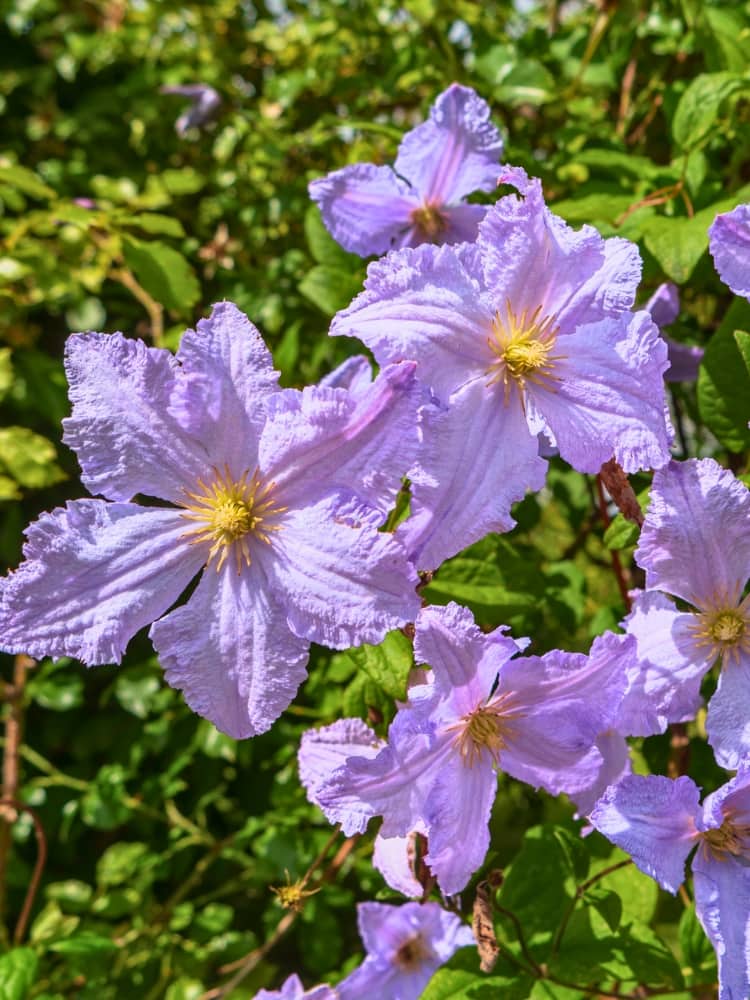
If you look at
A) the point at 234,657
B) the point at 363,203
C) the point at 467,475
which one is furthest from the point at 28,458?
the point at 467,475

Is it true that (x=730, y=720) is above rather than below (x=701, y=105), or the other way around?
below

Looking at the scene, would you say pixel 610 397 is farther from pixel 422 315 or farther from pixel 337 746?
pixel 337 746

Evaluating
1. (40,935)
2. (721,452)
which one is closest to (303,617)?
(721,452)

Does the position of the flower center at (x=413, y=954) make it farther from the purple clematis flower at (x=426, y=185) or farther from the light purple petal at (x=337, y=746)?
the purple clematis flower at (x=426, y=185)

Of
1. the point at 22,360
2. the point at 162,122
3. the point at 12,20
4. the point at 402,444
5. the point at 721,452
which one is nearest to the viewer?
the point at 402,444

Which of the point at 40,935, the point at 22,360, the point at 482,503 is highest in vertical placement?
the point at 482,503

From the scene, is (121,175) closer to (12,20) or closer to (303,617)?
(12,20)

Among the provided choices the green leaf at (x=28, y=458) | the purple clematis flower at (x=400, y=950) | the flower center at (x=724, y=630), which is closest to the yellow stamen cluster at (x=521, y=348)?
the flower center at (x=724, y=630)
